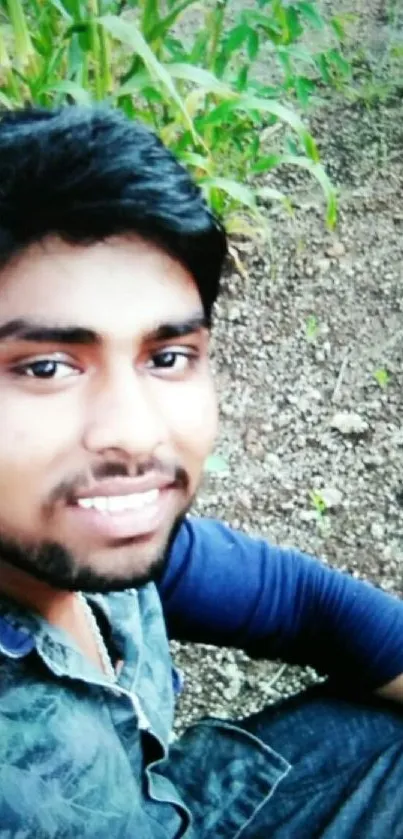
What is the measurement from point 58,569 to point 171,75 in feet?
2.87

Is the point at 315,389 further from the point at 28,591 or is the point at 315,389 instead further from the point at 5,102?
the point at 28,591

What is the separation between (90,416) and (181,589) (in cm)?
35

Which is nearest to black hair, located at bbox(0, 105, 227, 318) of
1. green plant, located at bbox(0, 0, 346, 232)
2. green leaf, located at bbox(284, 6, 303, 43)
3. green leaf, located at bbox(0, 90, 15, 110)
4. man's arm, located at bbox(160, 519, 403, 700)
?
man's arm, located at bbox(160, 519, 403, 700)

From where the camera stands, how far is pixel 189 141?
156 centimetres

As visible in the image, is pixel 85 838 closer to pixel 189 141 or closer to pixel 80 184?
pixel 80 184

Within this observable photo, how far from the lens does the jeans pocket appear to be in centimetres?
93

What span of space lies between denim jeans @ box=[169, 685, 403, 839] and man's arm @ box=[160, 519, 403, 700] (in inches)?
1.8

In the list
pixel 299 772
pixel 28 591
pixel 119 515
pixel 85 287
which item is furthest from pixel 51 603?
pixel 299 772

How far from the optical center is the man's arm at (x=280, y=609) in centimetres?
97

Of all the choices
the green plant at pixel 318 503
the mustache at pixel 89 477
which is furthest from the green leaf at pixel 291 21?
the mustache at pixel 89 477

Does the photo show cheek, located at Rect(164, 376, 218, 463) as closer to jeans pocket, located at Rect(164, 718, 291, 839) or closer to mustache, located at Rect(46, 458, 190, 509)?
mustache, located at Rect(46, 458, 190, 509)

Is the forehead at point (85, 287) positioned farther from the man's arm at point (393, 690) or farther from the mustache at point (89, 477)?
the man's arm at point (393, 690)

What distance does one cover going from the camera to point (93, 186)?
2.22 feet

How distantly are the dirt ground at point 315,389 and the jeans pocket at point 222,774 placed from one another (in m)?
0.40
